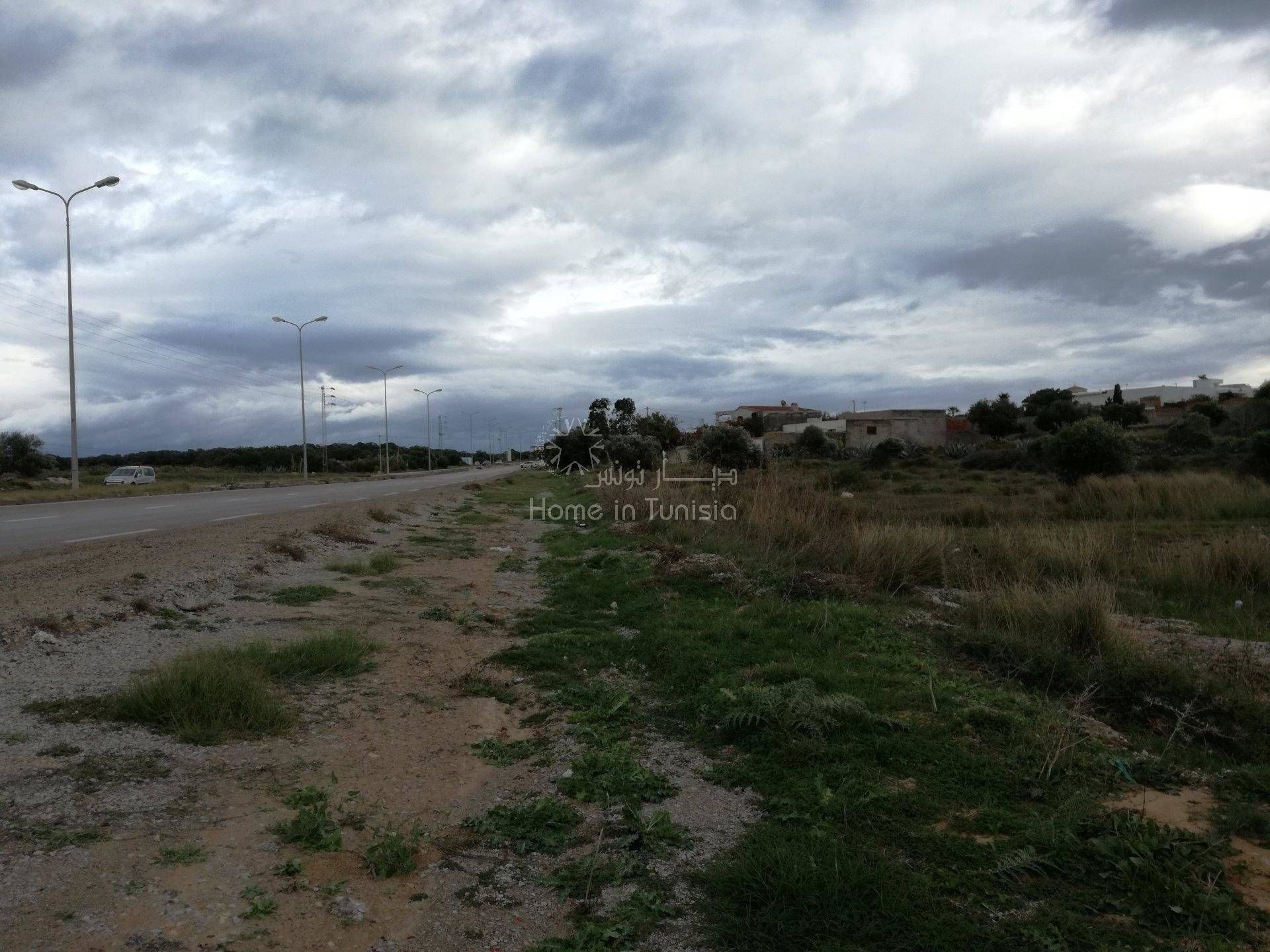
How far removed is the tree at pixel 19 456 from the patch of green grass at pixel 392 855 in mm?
65238

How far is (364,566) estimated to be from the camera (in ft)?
40.5

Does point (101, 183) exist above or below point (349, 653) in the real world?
above

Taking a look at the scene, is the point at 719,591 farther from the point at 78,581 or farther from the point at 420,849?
the point at 78,581

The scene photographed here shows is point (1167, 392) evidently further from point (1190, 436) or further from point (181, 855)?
point (181, 855)

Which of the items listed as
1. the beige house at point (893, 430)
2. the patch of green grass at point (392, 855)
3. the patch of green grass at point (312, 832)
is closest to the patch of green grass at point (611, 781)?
the patch of green grass at point (392, 855)

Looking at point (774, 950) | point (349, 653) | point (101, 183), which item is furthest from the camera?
point (101, 183)

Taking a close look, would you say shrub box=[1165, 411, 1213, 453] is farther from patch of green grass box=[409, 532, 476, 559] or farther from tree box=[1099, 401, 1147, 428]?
patch of green grass box=[409, 532, 476, 559]

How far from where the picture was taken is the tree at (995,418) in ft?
247

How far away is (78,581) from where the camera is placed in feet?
28.1

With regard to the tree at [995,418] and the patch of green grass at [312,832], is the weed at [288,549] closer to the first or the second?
the patch of green grass at [312,832]

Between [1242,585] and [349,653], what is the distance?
11.0 meters

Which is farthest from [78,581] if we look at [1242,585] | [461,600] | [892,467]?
[892,467]

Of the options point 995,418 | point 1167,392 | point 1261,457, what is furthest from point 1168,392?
point 1261,457

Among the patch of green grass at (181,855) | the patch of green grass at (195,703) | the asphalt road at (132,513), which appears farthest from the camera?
the asphalt road at (132,513)
